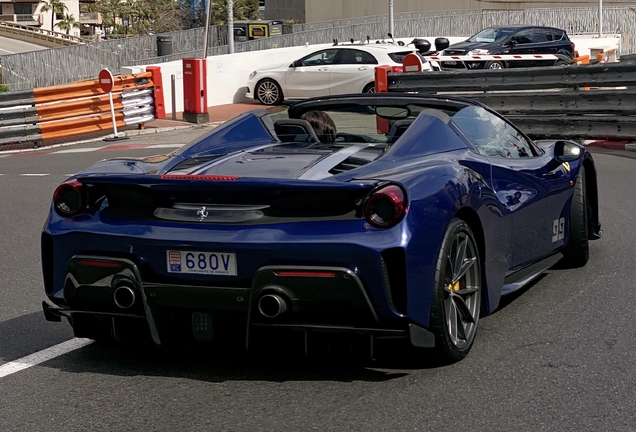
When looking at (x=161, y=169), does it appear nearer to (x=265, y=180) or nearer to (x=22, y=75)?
(x=265, y=180)

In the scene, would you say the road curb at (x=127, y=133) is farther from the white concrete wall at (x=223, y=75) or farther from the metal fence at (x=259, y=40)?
the metal fence at (x=259, y=40)

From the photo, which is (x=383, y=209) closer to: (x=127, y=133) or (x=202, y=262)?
(x=202, y=262)

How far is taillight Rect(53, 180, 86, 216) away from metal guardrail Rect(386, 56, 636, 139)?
1281cm

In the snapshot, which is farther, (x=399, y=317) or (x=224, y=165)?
(x=224, y=165)

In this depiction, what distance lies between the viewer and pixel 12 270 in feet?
25.7

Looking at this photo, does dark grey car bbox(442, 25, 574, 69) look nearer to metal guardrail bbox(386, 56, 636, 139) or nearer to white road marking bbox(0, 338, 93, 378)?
metal guardrail bbox(386, 56, 636, 139)

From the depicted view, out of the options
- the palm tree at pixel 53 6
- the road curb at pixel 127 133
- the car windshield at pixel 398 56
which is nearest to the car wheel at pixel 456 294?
the road curb at pixel 127 133

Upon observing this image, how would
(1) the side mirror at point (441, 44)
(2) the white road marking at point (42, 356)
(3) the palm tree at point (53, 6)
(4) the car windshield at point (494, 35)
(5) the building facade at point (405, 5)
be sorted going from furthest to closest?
(3) the palm tree at point (53, 6), (5) the building facade at point (405, 5), (1) the side mirror at point (441, 44), (4) the car windshield at point (494, 35), (2) the white road marking at point (42, 356)

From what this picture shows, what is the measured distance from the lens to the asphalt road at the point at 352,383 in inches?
171

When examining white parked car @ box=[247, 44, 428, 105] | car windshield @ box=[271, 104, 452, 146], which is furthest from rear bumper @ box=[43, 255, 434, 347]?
white parked car @ box=[247, 44, 428, 105]

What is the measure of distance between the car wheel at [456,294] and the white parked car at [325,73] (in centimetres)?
1979

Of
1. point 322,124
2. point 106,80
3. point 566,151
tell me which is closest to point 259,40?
point 106,80

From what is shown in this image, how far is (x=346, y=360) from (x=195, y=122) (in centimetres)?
1782

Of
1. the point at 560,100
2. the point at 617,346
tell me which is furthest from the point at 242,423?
the point at 560,100
